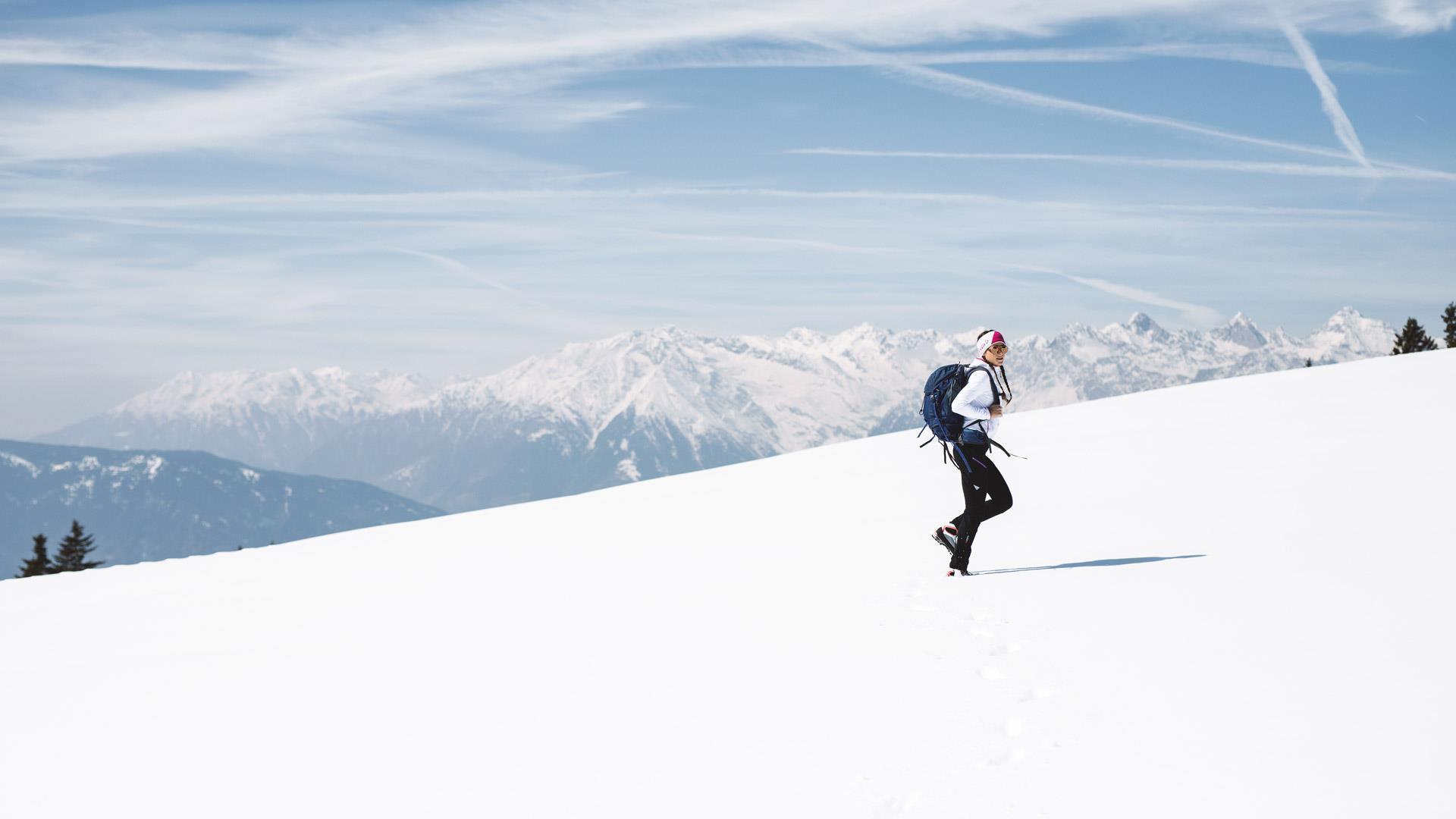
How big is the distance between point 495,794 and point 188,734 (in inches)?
112

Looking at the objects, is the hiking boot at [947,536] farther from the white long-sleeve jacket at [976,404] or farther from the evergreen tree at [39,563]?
the evergreen tree at [39,563]

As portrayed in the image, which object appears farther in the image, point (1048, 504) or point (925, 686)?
point (1048, 504)

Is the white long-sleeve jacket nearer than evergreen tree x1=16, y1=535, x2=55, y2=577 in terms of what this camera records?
Yes

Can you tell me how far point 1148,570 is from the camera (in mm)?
10094

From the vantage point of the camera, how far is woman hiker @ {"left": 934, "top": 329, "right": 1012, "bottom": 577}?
10555 mm

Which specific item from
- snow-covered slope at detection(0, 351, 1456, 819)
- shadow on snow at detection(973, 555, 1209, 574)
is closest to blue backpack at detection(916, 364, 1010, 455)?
shadow on snow at detection(973, 555, 1209, 574)

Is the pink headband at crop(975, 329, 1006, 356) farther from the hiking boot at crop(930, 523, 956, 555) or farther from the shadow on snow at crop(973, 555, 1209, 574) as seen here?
the shadow on snow at crop(973, 555, 1209, 574)

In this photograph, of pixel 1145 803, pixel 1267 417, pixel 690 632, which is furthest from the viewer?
pixel 1267 417

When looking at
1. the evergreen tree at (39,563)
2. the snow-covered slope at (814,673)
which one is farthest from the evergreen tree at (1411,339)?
the evergreen tree at (39,563)

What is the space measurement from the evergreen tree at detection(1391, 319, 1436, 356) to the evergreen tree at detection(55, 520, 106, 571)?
101 metres

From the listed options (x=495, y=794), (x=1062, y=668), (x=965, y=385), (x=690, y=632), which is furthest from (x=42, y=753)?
(x=965, y=385)

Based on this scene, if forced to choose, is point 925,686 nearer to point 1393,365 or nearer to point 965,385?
point 965,385

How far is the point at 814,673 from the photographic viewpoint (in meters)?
7.52

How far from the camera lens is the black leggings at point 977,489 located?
34.9 ft
